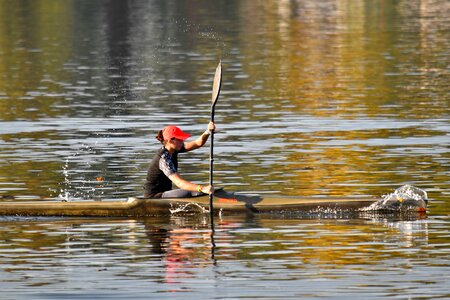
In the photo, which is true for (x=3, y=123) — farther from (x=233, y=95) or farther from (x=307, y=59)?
(x=307, y=59)

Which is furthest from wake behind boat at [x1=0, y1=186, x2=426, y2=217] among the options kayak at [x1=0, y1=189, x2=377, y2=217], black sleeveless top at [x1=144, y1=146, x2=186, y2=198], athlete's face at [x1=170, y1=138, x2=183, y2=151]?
athlete's face at [x1=170, y1=138, x2=183, y2=151]

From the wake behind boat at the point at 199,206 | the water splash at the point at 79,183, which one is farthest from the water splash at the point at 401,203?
the water splash at the point at 79,183

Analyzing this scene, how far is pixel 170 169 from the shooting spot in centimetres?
2842

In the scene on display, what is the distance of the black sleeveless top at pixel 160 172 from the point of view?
28.5m

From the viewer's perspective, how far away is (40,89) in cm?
5872

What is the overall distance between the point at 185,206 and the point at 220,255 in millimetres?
4160

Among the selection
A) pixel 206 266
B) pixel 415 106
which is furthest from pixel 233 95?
pixel 206 266

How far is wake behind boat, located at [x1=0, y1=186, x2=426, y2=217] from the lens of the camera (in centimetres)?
2795

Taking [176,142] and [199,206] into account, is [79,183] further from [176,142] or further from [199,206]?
[199,206]

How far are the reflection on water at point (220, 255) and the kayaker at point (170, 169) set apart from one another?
54 centimetres

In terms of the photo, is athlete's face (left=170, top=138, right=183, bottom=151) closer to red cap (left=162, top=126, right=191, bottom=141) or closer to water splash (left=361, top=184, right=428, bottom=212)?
red cap (left=162, top=126, right=191, bottom=141)

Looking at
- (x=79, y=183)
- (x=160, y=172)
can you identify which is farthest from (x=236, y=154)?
(x=160, y=172)

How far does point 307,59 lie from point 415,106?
23.8 meters

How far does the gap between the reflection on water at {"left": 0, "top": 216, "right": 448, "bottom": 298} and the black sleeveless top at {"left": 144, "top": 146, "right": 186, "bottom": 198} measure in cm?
70
